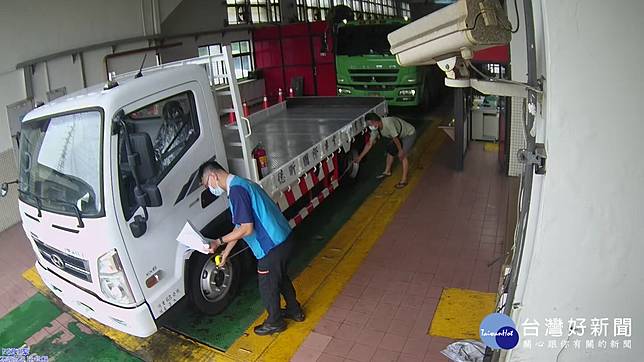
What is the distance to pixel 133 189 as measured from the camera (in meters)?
3.86

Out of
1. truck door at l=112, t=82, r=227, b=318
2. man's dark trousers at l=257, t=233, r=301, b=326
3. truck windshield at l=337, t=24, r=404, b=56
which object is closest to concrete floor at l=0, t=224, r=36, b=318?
truck door at l=112, t=82, r=227, b=318

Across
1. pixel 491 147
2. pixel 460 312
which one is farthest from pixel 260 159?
pixel 491 147

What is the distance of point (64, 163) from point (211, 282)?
5.30 ft

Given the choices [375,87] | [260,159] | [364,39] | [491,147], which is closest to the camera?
[260,159]

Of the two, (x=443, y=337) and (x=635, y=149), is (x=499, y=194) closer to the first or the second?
(x=443, y=337)

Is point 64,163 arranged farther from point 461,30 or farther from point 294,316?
point 461,30

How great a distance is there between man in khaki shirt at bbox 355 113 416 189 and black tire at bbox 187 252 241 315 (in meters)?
3.36

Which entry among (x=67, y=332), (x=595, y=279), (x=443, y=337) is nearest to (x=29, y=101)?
(x=67, y=332)

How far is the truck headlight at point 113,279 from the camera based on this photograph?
377cm

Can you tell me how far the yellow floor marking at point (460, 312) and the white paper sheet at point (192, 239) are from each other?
78.7 inches

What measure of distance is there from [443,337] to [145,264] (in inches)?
96.7

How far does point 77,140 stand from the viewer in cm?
390

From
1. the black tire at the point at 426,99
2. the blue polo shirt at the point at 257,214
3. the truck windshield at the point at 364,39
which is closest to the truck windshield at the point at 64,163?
the blue polo shirt at the point at 257,214

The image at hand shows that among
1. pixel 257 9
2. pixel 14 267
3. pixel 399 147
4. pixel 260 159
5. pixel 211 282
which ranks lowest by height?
pixel 14 267
